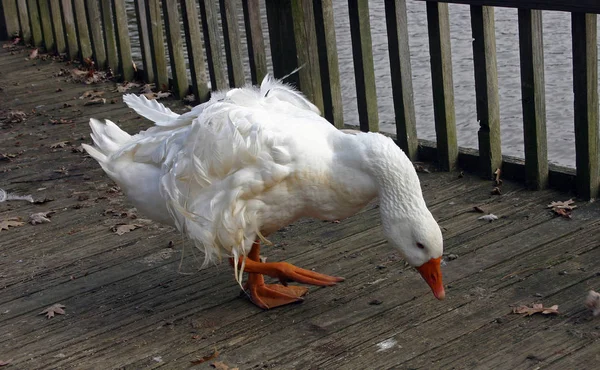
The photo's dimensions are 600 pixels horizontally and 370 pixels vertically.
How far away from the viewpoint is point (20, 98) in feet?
26.5

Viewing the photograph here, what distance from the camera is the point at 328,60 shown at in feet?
18.5

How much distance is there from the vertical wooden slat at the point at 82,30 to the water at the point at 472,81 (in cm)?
95

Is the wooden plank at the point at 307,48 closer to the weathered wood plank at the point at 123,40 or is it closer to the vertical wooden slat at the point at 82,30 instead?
the weathered wood plank at the point at 123,40

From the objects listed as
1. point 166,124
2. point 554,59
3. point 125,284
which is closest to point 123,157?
point 166,124

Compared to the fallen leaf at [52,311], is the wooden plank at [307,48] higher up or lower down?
higher up

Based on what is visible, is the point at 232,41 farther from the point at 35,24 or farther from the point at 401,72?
the point at 35,24

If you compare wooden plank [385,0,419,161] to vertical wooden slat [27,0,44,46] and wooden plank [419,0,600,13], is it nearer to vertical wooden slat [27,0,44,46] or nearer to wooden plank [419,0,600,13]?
wooden plank [419,0,600,13]

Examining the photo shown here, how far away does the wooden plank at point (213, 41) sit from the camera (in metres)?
6.59

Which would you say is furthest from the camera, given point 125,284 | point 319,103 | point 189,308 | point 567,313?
point 319,103

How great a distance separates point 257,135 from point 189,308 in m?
0.92

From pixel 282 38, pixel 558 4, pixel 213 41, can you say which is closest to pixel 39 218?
pixel 282 38

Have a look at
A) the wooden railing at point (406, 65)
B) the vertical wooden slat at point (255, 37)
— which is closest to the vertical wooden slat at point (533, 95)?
the wooden railing at point (406, 65)

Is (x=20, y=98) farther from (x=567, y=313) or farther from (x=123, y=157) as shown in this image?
(x=567, y=313)

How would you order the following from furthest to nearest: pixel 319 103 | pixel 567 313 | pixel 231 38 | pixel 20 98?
pixel 20 98 → pixel 231 38 → pixel 319 103 → pixel 567 313
